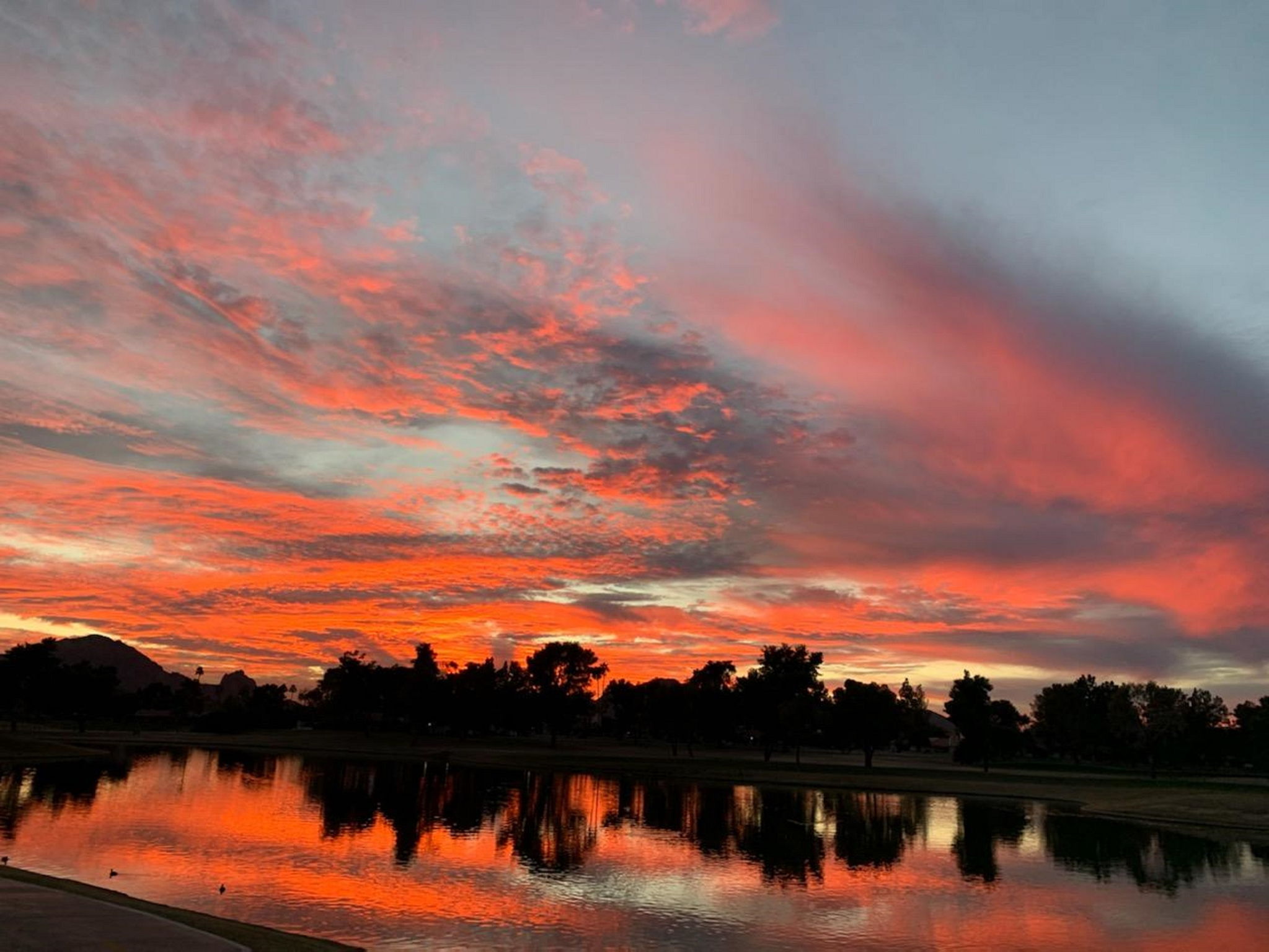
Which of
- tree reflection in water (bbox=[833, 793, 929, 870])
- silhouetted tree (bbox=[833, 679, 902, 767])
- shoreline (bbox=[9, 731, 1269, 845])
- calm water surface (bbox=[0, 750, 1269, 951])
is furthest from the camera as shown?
silhouetted tree (bbox=[833, 679, 902, 767])

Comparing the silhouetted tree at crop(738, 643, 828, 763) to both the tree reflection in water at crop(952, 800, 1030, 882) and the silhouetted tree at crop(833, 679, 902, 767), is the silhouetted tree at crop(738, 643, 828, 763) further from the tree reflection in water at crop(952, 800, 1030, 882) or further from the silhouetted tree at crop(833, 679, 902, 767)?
the tree reflection in water at crop(952, 800, 1030, 882)

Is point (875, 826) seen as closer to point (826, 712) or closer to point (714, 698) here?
point (826, 712)

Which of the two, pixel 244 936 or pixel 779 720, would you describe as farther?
pixel 779 720

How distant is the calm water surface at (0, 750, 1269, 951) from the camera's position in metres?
34.6

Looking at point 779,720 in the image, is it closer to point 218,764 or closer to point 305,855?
point 218,764

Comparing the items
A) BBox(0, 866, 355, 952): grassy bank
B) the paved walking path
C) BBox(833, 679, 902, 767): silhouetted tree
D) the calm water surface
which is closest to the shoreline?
BBox(833, 679, 902, 767): silhouetted tree

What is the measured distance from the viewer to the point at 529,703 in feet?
634

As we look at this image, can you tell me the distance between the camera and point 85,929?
75.0 ft

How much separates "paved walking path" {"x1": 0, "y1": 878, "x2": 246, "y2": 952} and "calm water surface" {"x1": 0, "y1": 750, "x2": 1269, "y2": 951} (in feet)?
22.8

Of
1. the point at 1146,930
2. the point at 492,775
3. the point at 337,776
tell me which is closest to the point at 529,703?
the point at 492,775

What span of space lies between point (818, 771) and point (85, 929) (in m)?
118

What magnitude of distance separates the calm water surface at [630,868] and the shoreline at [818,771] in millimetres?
11683

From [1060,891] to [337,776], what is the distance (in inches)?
3247

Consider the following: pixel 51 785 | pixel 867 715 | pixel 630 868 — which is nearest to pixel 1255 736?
pixel 867 715
